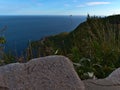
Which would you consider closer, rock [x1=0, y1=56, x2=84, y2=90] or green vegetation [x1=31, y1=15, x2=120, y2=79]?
rock [x1=0, y1=56, x2=84, y2=90]

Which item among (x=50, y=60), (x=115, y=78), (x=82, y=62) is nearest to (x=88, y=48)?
(x=82, y=62)

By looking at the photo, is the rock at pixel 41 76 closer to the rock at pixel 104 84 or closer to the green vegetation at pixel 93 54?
the rock at pixel 104 84

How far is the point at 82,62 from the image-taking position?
5.60 m

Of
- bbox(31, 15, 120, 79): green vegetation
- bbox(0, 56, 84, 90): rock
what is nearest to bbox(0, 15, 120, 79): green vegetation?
bbox(31, 15, 120, 79): green vegetation

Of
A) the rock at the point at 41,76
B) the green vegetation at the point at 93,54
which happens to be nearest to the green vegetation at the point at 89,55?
the green vegetation at the point at 93,54

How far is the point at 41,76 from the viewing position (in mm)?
3912

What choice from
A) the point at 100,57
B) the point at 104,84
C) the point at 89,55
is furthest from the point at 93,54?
the point at 104,84

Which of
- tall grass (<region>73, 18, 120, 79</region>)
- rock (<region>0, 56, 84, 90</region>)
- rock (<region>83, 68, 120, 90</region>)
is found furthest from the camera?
tall grass (<region>73, 18, 120, 79</region>)

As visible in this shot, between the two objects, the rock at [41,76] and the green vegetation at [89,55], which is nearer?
the rock at [41,76]

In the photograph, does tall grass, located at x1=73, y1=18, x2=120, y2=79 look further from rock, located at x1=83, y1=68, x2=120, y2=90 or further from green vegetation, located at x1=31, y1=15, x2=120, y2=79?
rock, located at x1=83, y1=68, x2=120, y2=90

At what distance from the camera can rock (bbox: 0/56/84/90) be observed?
12.6 feet

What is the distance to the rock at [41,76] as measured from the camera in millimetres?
3832

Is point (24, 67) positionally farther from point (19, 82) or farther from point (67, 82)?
point (67, 82)

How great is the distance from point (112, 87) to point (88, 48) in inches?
97.7
